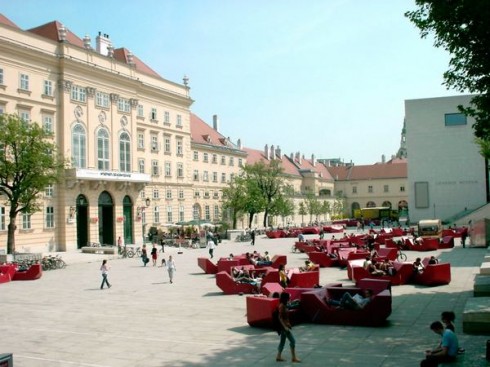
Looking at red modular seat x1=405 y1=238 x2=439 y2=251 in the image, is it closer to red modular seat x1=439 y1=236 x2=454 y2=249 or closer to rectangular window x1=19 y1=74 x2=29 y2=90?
red modular seat x1=439 y1=236 x2=454 y2=249

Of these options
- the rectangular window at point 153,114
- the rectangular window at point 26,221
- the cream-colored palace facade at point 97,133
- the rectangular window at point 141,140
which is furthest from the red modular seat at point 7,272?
the rectangular window at point 153,114

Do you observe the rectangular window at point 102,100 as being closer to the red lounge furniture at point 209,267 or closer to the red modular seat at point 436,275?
the red lounge furniture at point 209,267

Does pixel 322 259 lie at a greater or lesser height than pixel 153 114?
lesser

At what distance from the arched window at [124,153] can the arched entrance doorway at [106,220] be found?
340 centimetres

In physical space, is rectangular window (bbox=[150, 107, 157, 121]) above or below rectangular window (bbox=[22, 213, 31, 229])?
above

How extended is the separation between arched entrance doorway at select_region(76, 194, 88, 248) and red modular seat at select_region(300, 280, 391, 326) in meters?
35.1

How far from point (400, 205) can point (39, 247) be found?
9518 cm

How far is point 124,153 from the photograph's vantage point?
51.7 metres

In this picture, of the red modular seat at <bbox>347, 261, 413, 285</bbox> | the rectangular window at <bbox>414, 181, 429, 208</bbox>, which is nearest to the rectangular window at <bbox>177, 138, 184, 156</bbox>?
the rectangular window at <bbox>414, 181, 429, 208</bbox>

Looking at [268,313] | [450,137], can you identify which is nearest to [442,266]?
[268,313]

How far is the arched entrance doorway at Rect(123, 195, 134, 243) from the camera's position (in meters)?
51.7

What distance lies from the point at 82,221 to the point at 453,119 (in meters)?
49.0

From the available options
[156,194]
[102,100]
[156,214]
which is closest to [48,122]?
[102,100]

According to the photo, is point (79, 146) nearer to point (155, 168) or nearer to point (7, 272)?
point (155, 168)
